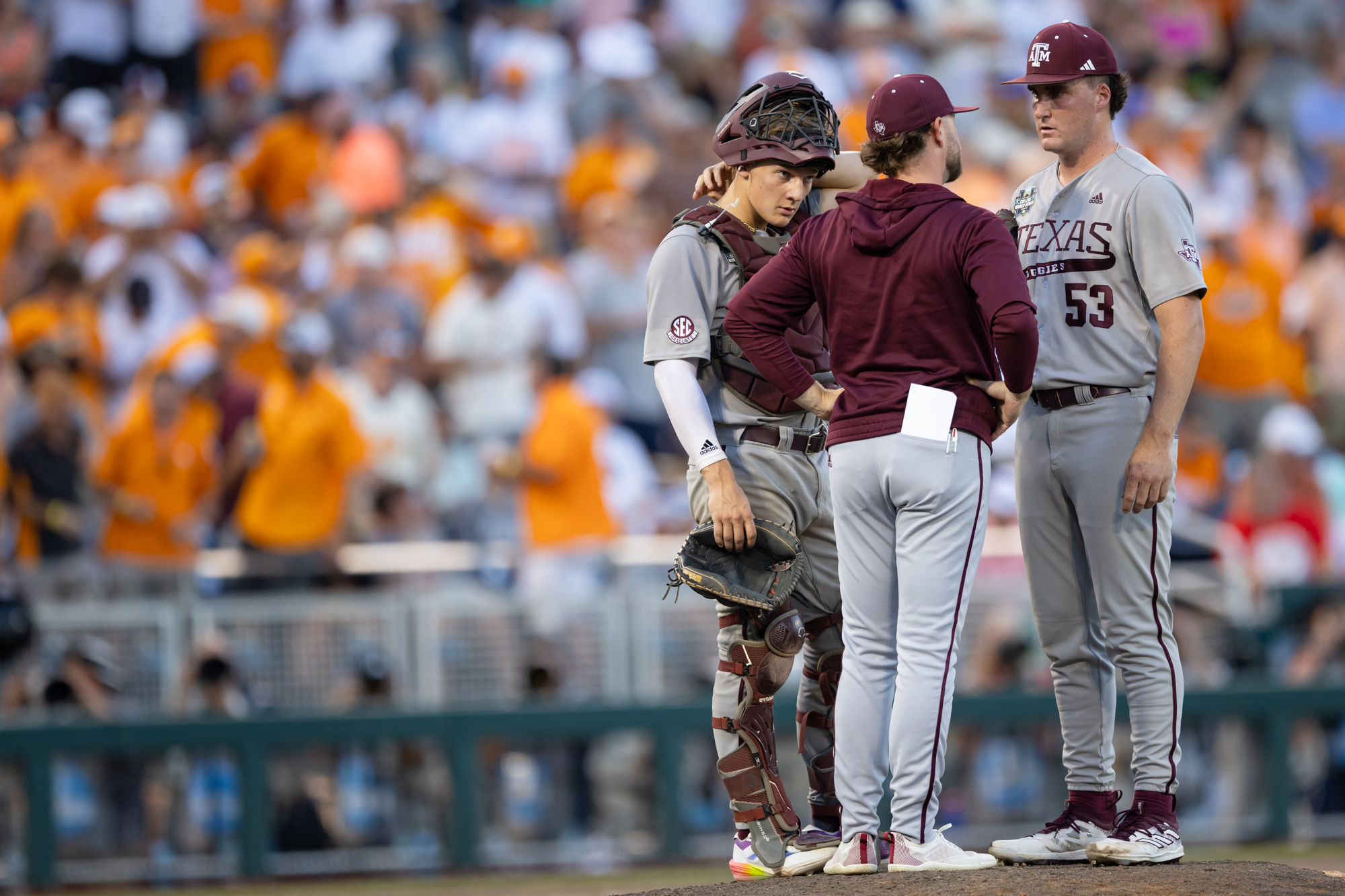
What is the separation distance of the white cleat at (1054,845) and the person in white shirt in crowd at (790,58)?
9072mm

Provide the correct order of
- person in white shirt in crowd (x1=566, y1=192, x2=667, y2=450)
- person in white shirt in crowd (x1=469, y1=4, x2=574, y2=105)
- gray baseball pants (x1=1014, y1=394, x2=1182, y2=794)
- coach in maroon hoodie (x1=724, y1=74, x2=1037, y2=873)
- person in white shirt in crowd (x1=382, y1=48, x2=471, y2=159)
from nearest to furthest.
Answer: coach in maroon hoodie (x1=724, y1=74, x2=1037, y2=873)
gray baseball pants (x1=1014, y1=394, x2=1182, y2=794)
person in white shirt in crowd (x1=566, y1=192, x2=667, y2=450)
person in white shirt in crowd (x1=382, y1=48, x2=471, y2=159)
person in white shirt in crowd (x1=469, y1=4, x2=574, y2=105)

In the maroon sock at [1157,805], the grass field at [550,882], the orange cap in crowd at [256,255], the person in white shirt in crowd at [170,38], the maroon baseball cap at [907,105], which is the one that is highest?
the person in white shirt in crowd at [170,38]

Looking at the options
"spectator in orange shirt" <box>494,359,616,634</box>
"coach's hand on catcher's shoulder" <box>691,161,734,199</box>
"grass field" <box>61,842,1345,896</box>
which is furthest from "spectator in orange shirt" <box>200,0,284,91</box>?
"coach's hand on catcher's shoulder" <box>691,161,734,199</box>

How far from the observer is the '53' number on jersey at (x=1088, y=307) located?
16.0ft

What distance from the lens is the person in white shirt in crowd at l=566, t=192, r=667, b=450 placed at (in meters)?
11.5

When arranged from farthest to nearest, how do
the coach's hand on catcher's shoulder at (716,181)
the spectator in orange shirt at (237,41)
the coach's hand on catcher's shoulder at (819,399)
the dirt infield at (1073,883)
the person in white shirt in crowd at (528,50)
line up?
1. the spectator in orange shirt at (237,41)
2. the person in white shirt in crowd at (528,50)
3. the coach's hand on catcher's shoulder at (716,181)
4. the coach's hand on catcher's shoulder at (819,399)
5. the dirt infield at (1073,883)

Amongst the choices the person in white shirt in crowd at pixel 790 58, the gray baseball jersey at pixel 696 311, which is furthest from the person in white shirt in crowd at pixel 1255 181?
the gray baseball jersey at pixel 696 311

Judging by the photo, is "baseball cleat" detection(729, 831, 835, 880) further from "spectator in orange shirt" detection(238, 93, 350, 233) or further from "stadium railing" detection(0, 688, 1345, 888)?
"spectator in orange shirt" detection(238, 93, 350, 233)

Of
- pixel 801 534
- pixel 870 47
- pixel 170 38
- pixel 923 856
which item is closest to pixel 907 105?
pixel 801 534

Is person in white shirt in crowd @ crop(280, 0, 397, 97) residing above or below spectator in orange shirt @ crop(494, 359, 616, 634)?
above

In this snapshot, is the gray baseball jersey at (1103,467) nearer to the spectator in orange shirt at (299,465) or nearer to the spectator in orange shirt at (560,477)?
the spectator in orange shirt at (560,477)

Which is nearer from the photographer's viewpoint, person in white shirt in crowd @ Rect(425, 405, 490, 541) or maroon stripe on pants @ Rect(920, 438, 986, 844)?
maroon stripe on pants @ Rect(920, 438, 986, 844)

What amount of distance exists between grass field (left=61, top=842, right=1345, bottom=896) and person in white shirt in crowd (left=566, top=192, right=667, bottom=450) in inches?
149

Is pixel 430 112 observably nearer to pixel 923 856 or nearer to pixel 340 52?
pixel 340 52
